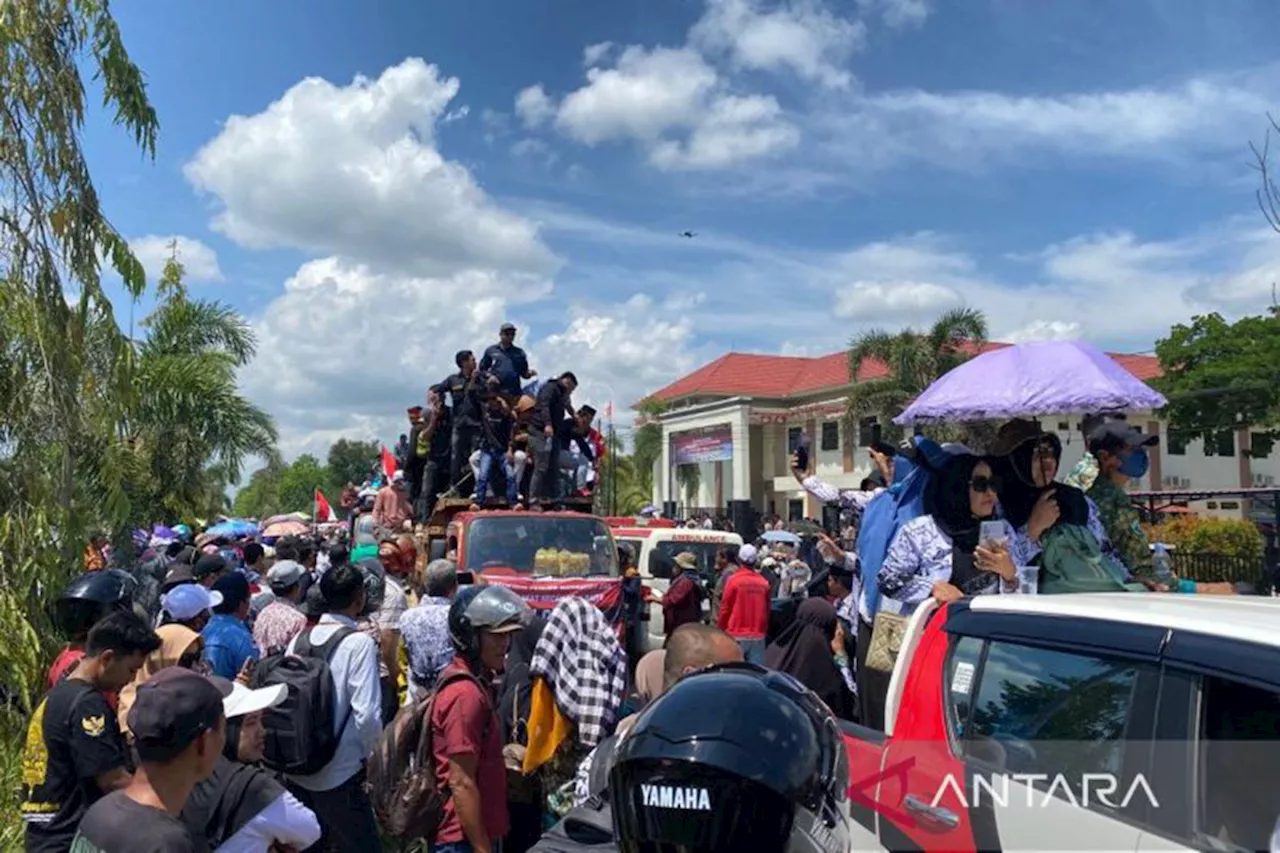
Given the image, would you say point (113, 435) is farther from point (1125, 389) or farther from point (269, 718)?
point (1125, 389)

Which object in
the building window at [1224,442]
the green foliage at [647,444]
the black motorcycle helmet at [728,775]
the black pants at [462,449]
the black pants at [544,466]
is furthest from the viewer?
the green foliage at [647,444]

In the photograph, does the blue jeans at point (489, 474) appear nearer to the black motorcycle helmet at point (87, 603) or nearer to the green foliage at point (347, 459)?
the black motorcycle helmet at point (87, 603)

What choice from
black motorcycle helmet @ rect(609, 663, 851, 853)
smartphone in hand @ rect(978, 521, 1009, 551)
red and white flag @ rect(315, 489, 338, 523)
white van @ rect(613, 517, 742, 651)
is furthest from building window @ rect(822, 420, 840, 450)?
black motorcycle helmet @ rect(609, 663, 851, 853)

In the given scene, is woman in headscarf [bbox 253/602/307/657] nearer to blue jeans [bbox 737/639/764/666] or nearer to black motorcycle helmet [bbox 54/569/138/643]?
black motorcycle helmet [bbox 54/569/138/643]

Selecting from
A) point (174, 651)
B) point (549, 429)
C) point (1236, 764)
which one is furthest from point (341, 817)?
point (549, 429)

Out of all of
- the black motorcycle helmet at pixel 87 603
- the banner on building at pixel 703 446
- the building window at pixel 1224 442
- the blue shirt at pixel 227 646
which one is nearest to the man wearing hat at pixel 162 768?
the black motorcycle helmet at pixel 87 603

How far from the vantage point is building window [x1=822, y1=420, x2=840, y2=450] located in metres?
46.7

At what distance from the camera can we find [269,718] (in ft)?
13.5

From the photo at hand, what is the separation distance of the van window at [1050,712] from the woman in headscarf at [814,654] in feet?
12.6

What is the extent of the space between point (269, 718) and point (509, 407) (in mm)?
8685

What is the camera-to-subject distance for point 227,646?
5.79 m

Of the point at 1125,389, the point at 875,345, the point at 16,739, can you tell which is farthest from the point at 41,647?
the point at 875,345

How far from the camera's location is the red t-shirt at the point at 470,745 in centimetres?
386

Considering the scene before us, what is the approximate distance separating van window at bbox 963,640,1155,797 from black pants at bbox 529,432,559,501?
30.4 ft
